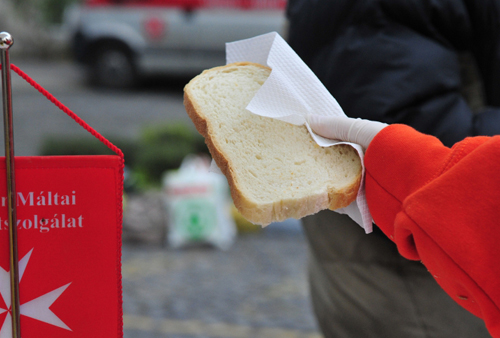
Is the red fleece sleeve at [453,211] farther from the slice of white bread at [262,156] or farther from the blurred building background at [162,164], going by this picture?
the blurred building background at [162,164]

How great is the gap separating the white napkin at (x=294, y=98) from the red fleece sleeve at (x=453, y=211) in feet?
0.41

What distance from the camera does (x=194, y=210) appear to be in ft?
13.3

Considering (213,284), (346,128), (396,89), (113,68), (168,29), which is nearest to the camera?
(346,128)

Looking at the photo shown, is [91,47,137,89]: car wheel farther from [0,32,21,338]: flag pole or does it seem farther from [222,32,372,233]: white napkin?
[0,32,21,338]: flag pole

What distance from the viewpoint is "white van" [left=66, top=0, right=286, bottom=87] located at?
22.3 ft

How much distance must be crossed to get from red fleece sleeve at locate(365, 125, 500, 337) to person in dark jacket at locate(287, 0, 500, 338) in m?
0.31

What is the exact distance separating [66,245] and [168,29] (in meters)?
6.66

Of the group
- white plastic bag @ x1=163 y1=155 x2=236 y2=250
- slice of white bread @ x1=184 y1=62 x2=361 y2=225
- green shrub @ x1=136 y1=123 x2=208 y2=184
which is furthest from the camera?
green shrub @ x1=136 y1=123 x2=208 y2=184

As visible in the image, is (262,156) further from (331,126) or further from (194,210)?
(194,210)

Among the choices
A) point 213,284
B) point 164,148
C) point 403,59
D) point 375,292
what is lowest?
point 213,284

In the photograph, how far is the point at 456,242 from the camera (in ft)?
2.40

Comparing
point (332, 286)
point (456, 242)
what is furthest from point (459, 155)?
point (332, 286)

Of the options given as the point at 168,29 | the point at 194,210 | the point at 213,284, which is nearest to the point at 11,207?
the point at 213,284

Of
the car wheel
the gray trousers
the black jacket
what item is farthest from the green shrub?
the black jacket
